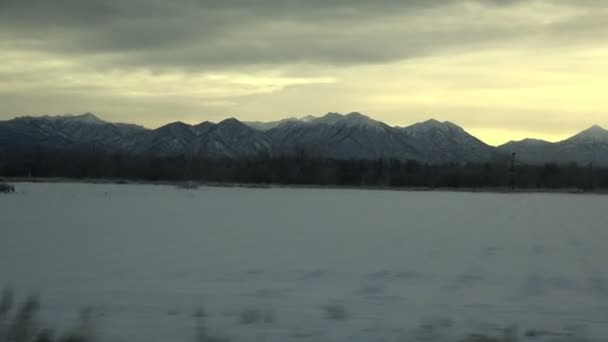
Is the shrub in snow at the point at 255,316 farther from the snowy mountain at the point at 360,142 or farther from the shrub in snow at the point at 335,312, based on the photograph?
the snowy mountain at the point at 360,142

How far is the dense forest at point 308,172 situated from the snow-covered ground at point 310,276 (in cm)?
4842

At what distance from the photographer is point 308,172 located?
7012 centimetres

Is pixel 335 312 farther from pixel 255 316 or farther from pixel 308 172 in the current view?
pixel 308 172

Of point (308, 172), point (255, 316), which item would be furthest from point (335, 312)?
point (308, 172)

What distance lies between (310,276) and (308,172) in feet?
199

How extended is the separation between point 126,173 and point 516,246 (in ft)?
208

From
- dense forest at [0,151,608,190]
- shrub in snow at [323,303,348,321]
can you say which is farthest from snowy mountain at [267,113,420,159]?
shrub in snow at [323,303,348,321]

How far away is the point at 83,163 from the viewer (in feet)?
250

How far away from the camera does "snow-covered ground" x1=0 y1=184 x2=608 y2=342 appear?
21.1 ft

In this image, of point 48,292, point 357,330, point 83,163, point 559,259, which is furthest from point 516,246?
point 83,163

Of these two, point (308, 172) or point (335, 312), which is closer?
point (335, 312)

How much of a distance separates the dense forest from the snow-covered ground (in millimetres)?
48422

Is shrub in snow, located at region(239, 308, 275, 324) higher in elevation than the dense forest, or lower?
lower

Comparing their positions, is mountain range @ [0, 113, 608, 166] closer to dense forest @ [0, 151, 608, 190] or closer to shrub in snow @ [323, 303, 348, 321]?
dense forest @ [0, 151, 608, 190]
